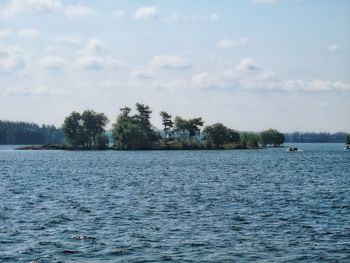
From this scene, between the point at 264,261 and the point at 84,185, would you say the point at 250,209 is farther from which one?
the point at 84,185

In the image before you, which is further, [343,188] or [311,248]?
[343,188]

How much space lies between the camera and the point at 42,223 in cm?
4575

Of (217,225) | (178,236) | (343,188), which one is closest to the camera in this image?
(178,236)

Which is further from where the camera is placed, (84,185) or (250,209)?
(84,185)

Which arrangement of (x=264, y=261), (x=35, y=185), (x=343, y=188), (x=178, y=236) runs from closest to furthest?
(x=264, y=261) < (x=178, y=236) < (x=343, y=188) < (x=35, y=185)

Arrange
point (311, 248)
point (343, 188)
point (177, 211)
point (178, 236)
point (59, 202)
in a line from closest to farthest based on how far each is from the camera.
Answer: point (311, 248) < point (178, 236) < point (177, 211) < point (59, 202) < point (343, 188)

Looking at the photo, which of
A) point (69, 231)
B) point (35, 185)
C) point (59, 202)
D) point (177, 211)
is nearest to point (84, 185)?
point (35, 185)

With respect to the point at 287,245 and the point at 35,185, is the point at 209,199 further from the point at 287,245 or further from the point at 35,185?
the point at 35,185

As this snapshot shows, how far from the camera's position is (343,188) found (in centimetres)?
7944

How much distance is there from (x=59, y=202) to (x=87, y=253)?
2782 centimetres

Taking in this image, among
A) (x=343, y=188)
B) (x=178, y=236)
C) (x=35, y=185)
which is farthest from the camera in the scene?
(x=35, y=185)

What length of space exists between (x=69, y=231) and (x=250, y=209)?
19579 millimetres

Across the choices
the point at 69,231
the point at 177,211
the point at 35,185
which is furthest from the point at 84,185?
the point at 69,231

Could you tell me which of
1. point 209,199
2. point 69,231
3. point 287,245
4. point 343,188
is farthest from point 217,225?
point 343,188
